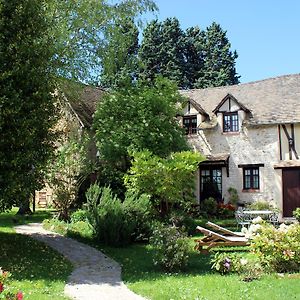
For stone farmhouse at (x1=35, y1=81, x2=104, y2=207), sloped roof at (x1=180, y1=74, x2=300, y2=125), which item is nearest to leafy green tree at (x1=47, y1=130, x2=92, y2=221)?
stone farmhouse at (x1=35, y1=81, x2=104, y2=207)

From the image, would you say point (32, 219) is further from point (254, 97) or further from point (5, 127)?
point (254, 97)

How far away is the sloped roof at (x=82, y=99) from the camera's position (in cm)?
2091

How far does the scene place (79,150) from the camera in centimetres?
2117

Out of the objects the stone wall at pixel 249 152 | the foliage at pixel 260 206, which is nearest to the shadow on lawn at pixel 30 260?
the foliage at pixel 260 206

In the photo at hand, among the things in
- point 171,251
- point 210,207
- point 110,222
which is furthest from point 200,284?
point 210,207

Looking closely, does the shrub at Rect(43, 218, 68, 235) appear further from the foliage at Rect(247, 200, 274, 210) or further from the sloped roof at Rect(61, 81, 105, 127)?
the foliage at Rect(247, 200, 274, 210)

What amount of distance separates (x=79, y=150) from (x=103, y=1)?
722 centimetres

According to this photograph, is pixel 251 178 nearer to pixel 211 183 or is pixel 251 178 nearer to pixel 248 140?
pixel 248 140

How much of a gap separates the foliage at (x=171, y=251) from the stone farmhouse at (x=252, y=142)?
15.2 meters

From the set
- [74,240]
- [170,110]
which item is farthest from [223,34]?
[74,240]

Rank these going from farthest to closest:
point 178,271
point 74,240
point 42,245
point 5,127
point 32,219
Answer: point 32,219 → point 74,240 → point 42,245 → point 5,127 → point 178,271

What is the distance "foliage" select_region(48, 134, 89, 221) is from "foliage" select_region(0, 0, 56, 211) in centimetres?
545

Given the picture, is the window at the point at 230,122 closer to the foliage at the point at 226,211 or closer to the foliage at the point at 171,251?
the foliage at the point at 226,211

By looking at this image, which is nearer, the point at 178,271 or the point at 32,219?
the point at 178,271
